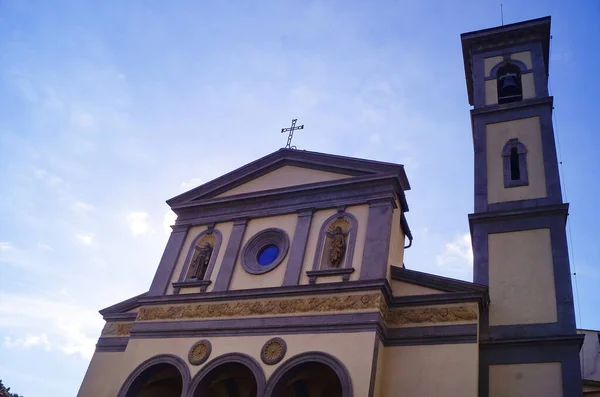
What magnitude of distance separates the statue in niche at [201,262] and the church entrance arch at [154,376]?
274cm

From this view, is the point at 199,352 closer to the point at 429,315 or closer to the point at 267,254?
the point at 267,254

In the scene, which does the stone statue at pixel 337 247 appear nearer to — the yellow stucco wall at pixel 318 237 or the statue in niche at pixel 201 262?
the yellow stucco wall at pixel 318 237

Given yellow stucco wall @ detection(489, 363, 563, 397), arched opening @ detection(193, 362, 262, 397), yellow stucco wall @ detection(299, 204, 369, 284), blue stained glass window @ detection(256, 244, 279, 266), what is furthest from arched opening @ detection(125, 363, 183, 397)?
yellow stucco wall @ detection(489, 363, 563, 397)

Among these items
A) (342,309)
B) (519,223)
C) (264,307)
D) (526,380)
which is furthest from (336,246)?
(526,380)

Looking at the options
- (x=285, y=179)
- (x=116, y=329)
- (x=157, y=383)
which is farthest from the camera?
(x=116, y=329)

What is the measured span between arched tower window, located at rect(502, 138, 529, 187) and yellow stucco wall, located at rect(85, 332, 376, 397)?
22.9 feet

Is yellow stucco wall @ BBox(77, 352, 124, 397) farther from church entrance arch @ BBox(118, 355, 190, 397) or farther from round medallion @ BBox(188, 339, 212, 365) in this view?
round medallion @ BBox(188, 339, 212, 365)

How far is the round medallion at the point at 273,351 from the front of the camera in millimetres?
14052

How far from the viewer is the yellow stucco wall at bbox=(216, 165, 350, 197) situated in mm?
17297

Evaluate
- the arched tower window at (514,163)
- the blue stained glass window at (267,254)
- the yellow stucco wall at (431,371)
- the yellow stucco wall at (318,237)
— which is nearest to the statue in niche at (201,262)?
the blue stained glass window at (267,254)

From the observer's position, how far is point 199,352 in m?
15.2

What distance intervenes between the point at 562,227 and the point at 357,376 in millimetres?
Result: 7076

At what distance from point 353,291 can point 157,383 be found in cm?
697

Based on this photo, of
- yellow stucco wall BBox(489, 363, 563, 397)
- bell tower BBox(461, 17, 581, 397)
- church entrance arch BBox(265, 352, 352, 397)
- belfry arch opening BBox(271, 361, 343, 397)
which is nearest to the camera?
yellow stucco wall BBox(489, 363, 563, 397)
